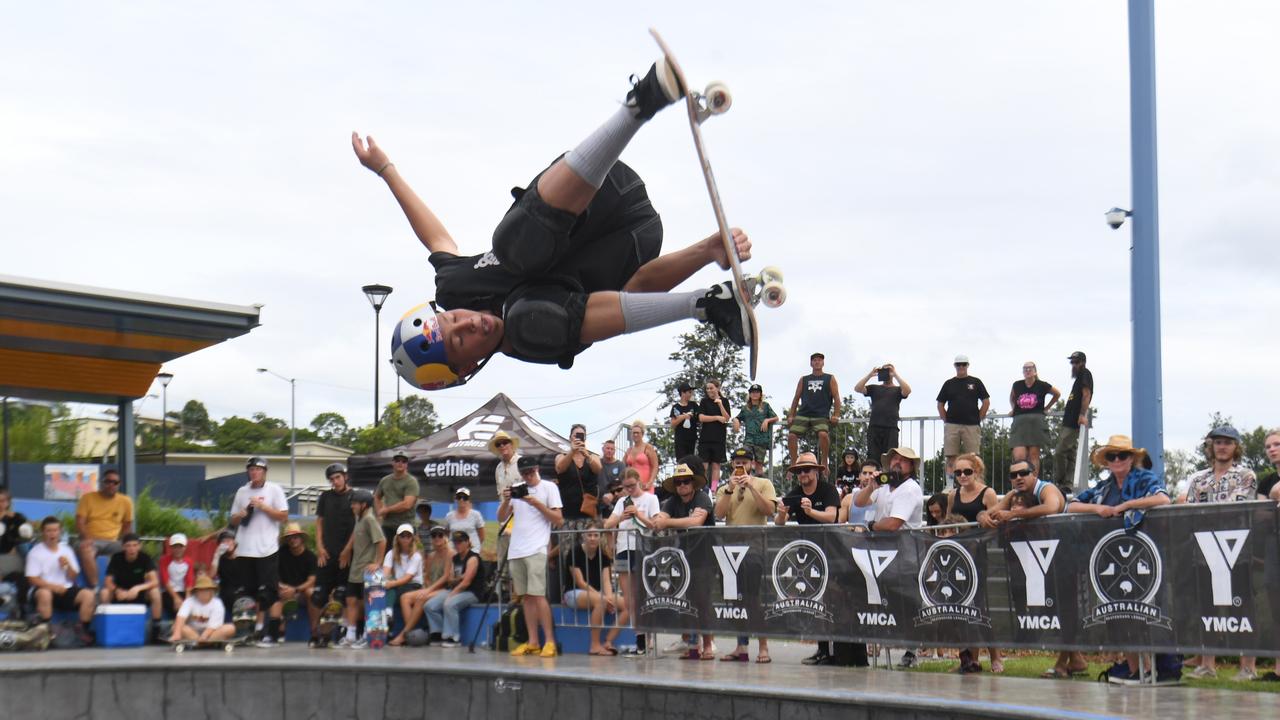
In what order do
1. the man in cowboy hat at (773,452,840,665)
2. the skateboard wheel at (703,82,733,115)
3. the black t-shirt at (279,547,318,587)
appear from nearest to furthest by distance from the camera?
the skateboard wheel at (703,82,733,115) → the man in cowboy hat at (773,452,840,665) → the black t-shirt at (279,547,318,587)

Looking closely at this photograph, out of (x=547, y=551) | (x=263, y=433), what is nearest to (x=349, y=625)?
(x=547, y=551)

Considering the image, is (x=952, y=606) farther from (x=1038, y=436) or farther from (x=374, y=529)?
(x=374, y=529)

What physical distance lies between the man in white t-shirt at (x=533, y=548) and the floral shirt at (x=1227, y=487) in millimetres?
5353

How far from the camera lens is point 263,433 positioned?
263 ft

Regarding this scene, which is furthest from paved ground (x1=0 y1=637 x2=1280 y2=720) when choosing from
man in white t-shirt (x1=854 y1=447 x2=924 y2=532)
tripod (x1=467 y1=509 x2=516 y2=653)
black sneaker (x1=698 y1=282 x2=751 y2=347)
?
black sneaker (x1=698 y1=282 x2=751 y2=347)

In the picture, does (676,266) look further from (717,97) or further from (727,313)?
(717,97)

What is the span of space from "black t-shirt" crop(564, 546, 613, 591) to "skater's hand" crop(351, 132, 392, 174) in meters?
6.32

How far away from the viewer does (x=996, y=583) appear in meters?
9.67

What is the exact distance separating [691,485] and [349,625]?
428 cm

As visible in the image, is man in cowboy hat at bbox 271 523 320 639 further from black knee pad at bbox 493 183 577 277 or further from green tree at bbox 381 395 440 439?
green tree at bbox 381 395 440 439

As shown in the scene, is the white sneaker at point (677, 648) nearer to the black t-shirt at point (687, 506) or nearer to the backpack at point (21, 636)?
the black t-shirt at point (687, 506)

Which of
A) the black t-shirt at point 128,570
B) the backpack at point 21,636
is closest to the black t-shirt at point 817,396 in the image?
the black t-shirt at point 128,570

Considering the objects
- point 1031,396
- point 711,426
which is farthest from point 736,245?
point 711,426

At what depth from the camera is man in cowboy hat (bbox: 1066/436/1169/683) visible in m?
8.88
